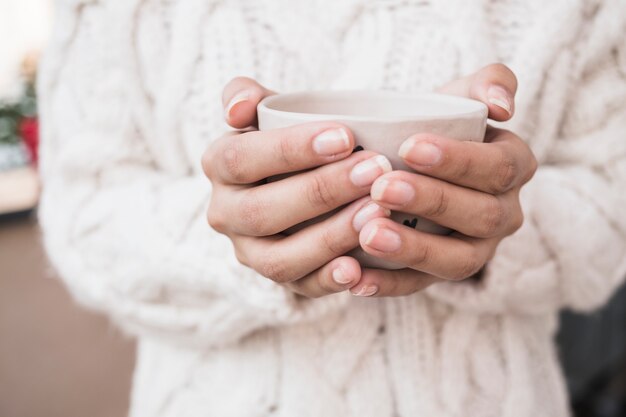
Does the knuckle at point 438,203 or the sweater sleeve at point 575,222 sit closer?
the knuckle at point 438,203

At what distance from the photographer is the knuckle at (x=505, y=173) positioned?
38 cm

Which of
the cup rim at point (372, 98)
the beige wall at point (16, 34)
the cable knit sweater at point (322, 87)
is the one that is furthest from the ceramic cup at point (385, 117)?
the beige wall at point (16, 34)

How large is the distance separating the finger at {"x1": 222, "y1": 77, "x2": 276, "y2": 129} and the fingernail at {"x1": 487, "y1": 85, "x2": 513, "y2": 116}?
174 millimetres

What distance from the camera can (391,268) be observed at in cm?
39

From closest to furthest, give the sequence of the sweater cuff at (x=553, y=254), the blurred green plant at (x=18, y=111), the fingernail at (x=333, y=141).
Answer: the fingernail at (x=333, y=141)
the sweater cuff at (x=553, y=254)
the blurred green plant at (x=18, y=111)

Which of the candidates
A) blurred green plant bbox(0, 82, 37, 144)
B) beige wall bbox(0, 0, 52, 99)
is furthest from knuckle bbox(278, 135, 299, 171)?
beige wall bbox(0, 0, 52, 99)

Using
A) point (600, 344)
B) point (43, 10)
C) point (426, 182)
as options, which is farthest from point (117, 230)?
point (43, 10)

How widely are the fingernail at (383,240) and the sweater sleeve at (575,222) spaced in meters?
0.25

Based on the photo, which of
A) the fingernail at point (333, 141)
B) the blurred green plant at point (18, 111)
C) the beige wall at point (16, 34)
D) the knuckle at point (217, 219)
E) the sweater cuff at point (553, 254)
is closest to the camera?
the fingernail at point (333, 141)

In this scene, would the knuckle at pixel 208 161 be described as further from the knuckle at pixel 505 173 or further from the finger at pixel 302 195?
the knuckle at pixel 505 173

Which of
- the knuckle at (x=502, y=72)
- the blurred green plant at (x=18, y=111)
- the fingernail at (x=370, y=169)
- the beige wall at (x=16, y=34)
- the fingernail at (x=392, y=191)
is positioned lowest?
the blurred green plant at (x=18, y=111)

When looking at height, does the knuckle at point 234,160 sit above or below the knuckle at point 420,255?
above

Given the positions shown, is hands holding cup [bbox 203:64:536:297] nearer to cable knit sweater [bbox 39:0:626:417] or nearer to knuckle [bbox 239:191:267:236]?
knuckle [bbox 239:191:267:236]

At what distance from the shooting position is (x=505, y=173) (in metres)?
0.39
